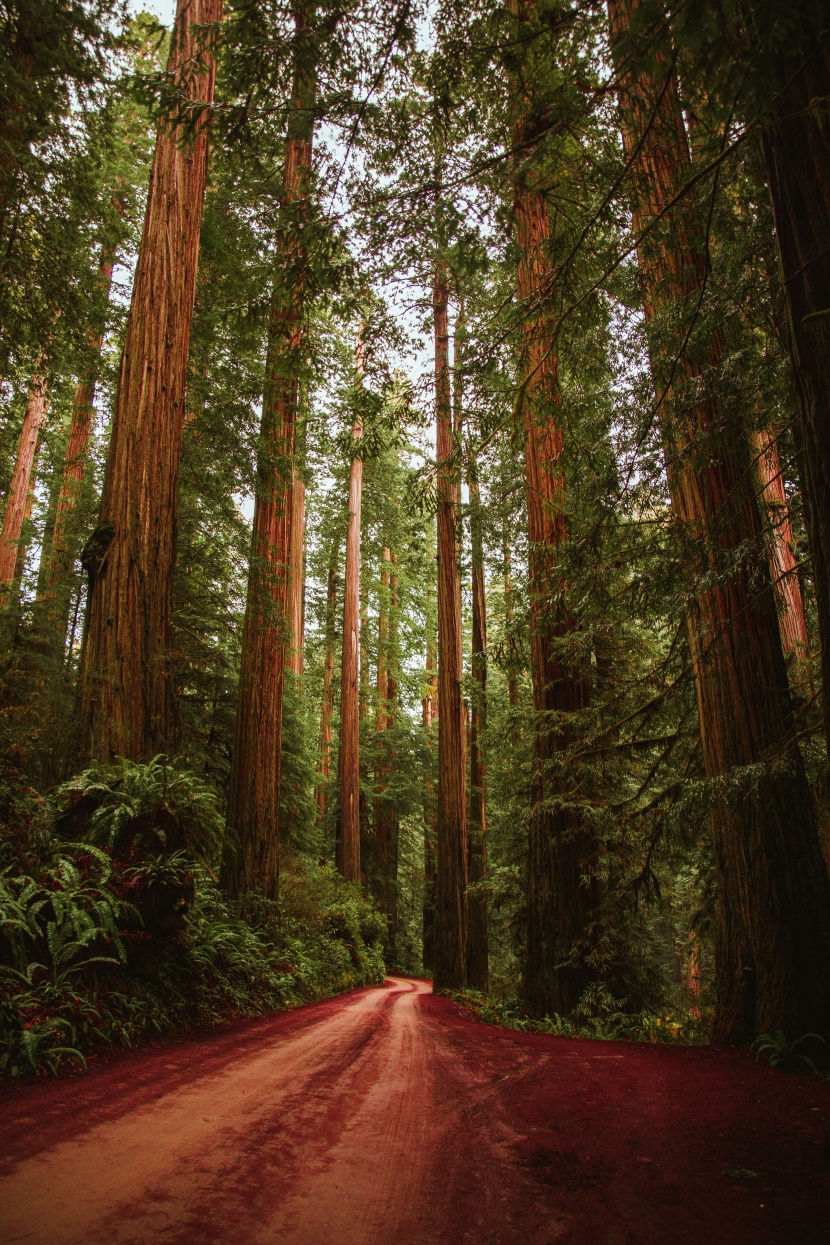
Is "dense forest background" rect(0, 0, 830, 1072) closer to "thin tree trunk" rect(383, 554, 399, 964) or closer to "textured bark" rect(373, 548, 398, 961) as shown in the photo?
"textured bark" rect(373, 548, 398, 961)

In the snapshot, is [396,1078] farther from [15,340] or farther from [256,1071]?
[15,340]

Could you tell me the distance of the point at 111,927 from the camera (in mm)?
4184

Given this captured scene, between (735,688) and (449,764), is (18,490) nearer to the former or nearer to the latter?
(449,764)

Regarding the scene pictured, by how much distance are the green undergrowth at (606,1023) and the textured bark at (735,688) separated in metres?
1.57

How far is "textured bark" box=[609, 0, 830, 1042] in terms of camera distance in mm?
4492

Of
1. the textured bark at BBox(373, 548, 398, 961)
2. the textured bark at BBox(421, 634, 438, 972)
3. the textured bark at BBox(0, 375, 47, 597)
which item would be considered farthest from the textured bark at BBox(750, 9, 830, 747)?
the textured bark at BBox(421, 634, 438, 972)

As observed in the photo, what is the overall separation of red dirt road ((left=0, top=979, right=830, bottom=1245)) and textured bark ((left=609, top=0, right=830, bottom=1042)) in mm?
1050

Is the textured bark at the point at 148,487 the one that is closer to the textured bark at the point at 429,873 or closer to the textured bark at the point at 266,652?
the textured bark at the point at 266,652

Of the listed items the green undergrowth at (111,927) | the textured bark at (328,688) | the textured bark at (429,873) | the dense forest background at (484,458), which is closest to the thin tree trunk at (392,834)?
the textured bark at (429,873)

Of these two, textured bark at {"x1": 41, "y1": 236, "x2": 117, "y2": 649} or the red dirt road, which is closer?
the red dirt road

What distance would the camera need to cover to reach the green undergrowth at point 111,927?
12.1 ft

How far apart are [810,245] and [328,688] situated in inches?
1013

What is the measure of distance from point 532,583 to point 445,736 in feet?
19.5

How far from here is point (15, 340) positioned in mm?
7527
